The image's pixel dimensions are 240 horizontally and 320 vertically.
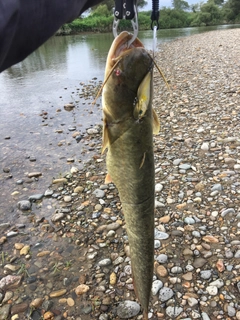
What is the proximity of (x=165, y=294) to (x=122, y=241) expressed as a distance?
0.96 m

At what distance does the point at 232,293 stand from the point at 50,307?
1.86m

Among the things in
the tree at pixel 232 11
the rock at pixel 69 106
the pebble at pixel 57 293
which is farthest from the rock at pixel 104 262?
the tree at pixel 232 11

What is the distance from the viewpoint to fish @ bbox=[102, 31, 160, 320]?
1547 millimetres

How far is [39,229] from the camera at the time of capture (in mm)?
4352

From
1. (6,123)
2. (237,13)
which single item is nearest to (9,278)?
(6,123)

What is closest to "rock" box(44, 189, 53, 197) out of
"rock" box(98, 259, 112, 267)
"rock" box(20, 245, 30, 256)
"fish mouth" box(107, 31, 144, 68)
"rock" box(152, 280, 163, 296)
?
"rock" box(20, 245, 30, 256)

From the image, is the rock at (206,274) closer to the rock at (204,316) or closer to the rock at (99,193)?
the rock at (204,316)

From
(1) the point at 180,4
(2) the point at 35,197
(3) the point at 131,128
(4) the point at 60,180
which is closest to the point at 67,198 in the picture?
(2) the point at 35,197

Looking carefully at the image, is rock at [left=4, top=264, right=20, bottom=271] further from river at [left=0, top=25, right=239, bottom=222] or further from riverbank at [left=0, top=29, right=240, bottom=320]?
river at [left=0, top=25, right=239, bottom=222]

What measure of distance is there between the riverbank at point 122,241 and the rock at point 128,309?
2cm

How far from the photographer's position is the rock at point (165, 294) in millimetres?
3055

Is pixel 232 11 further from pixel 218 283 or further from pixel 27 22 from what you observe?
pixel 27 22

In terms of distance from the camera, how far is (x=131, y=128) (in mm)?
1671

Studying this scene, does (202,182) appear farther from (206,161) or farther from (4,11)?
(4,11)
